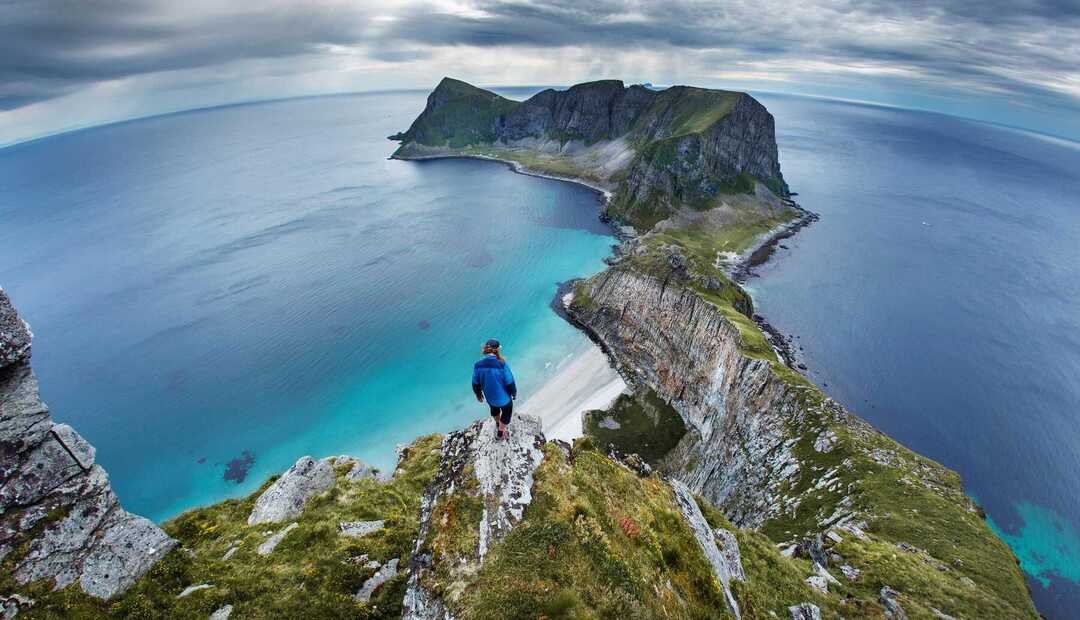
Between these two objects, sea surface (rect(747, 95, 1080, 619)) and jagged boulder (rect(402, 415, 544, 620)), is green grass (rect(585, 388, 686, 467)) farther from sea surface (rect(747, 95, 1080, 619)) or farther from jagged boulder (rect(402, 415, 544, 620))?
jagged boulder (rect(402, 415, 544, 620))

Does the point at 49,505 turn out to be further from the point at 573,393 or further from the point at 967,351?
the point at 967,351

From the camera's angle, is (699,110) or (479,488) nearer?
(479,488)

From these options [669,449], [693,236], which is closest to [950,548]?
[669,449]

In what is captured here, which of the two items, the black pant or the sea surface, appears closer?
the black pant

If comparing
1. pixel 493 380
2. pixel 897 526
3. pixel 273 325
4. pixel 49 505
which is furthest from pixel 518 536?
pixel 273 325

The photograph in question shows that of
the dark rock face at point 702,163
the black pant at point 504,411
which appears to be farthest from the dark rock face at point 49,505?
the dark rock face at point 702,163

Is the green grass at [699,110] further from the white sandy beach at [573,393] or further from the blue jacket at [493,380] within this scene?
the blue jacket at [493,380]

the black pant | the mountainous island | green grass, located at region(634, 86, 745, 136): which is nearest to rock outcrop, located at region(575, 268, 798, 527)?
the mountainous island
